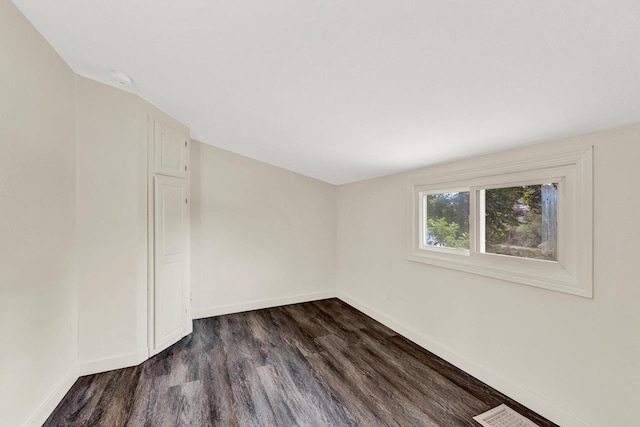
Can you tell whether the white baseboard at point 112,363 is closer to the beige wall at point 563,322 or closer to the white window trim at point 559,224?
the beige wall at point 563,322

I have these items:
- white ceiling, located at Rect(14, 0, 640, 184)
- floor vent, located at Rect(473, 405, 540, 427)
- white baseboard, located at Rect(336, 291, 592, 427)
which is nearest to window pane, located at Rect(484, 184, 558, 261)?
white ceiling, located at Rect(14, 0, 640, 184)

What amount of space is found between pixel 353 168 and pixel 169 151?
73.9 inches

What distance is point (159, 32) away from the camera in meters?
1.39

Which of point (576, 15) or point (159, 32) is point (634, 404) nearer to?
Result: point (576, 15)

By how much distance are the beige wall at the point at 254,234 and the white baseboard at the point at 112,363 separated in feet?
3.17

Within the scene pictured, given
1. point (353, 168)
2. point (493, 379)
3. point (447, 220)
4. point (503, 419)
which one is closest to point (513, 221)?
point (447, 220)

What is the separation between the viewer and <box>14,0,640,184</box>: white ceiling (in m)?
0.97

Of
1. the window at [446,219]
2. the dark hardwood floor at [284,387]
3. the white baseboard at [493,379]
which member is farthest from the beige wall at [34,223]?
the window at [446,219]

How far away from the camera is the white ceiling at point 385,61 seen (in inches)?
38.2

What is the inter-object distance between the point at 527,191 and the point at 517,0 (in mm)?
1340

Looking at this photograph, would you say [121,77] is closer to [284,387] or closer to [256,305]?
[284,387]

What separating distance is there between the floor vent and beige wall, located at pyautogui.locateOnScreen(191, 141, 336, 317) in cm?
252

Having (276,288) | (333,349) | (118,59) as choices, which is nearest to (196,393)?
(333,349)

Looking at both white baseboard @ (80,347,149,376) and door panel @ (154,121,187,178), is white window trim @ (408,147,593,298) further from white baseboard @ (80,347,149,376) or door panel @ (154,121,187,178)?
white baseboard @ (80,347,149,376)
